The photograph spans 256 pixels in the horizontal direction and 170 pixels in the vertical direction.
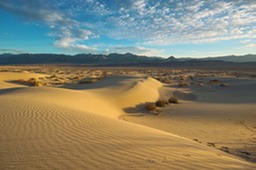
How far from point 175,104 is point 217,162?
1212cm

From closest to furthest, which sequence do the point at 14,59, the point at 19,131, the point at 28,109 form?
the point at 19,131
the point at 28,109
the point at 14,59

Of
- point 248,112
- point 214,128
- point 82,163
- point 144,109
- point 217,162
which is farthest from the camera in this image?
point 144,109

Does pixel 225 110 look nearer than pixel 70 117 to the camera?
No

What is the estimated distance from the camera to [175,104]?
55.7 ft

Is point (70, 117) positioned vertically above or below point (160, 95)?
above

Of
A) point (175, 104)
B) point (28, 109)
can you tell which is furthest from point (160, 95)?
point (28, 109)

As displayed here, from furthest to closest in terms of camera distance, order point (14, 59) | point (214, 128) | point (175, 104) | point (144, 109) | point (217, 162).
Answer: point (14, 59)
point (175, 104)
point (144, 109)
point (214, 128)
point (217, 162)

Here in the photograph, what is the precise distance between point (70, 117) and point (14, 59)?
591 feet

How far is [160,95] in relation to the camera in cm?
2133

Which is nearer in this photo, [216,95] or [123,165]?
[123,165]

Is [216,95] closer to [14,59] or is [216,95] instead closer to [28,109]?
[28,109]

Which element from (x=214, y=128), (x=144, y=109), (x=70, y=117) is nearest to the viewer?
(x=70, y=117)

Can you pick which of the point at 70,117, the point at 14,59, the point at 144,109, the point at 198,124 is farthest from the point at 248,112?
the point at 14,59

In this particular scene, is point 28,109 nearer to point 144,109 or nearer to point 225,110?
point 144,109
